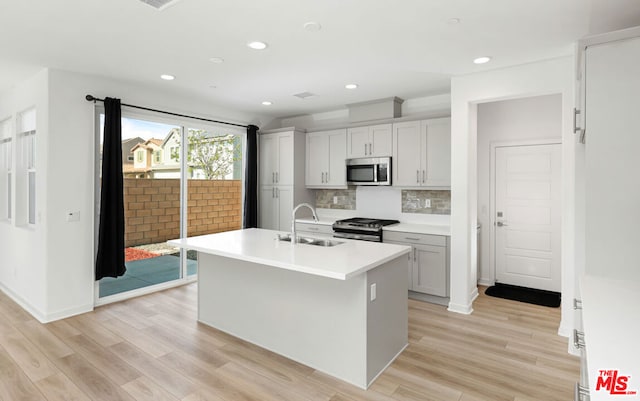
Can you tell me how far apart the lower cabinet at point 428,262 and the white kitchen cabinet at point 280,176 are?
75.7 inches

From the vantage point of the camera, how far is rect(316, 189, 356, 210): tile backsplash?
5.77 m

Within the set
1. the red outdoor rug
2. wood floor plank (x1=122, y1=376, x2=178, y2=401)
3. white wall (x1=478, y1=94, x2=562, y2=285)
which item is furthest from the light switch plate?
white wall (x1=478, y1=94, x2=562, y2=285)

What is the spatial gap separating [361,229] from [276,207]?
68.5 inches

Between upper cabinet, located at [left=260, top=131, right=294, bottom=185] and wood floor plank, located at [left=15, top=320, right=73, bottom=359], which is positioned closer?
wood floor plank, located at [left=15, top=320, right=73, bottom=359]

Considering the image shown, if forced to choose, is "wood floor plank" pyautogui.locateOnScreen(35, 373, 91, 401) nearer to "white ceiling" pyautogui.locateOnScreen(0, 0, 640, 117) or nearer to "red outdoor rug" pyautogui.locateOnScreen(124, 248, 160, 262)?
"red outdoor rug" pyautogui.locateOnScreen(124, 248, 160, 262)

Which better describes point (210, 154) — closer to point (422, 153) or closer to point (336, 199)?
point (336, 199)

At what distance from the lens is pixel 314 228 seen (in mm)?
5402

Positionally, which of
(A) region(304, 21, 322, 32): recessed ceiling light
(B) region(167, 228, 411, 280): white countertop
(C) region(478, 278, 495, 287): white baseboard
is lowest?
(C) region(478, 278, 495, 287): white baseboard

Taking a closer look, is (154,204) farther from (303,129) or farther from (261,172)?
(303,129)

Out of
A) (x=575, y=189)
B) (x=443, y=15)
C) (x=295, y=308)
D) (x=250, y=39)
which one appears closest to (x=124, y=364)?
(x=295, y=308)

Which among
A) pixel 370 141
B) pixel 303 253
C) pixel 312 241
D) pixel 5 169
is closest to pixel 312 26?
pixel 303 253

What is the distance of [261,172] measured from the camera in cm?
615

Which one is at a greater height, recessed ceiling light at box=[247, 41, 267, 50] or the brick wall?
recessed ceiling light at box=[247, 41, 267, 50]

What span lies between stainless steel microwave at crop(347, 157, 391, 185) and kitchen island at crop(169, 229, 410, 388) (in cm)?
187
